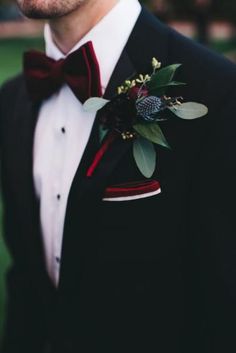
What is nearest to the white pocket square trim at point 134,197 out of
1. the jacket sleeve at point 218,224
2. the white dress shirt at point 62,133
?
the jacket sleeve at point 218,224

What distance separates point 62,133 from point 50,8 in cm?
45

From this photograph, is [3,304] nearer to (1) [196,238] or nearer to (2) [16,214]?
(2) [16,214]

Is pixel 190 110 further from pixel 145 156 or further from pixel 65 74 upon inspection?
pixel 65 74

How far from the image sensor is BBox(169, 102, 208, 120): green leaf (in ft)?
5.21

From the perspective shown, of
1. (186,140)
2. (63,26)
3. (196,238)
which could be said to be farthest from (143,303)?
(63,26)

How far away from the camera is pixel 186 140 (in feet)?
5.47

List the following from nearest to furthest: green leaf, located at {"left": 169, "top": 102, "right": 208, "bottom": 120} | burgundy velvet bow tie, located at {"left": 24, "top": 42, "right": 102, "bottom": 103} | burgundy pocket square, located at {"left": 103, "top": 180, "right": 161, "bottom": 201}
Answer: green leaf, located at {"left": 169, "top": 102, "right": 208, "bottom": 120}, burgundy pocket square, located at {"left": 103, "top": 180, "right": 161, "bottom": 201}, burgundy velvet bow tie, located at {"left": 24, "top": 42, "right": 102, "bottom": 103}

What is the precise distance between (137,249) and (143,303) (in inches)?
7.7

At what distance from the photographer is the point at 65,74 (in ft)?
6.36

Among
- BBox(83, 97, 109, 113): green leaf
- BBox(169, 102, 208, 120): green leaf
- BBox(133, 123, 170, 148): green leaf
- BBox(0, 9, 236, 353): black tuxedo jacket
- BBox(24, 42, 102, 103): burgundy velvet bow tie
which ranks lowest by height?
BBox(0, 9, 236, 353): black tuxedo jacket

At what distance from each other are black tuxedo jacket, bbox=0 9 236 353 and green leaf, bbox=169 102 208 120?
5cm

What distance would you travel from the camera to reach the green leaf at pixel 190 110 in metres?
1.59

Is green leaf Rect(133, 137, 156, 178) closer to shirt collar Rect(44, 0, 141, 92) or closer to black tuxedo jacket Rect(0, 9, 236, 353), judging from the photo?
black tuxedo jacket Rect(0, 9, 236, 353)

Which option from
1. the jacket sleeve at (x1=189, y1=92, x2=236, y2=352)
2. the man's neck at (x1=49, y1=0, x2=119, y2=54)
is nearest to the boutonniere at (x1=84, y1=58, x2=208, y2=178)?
the jacket sleeve at (x1=189, y1=92, x2=236, y2=352)
